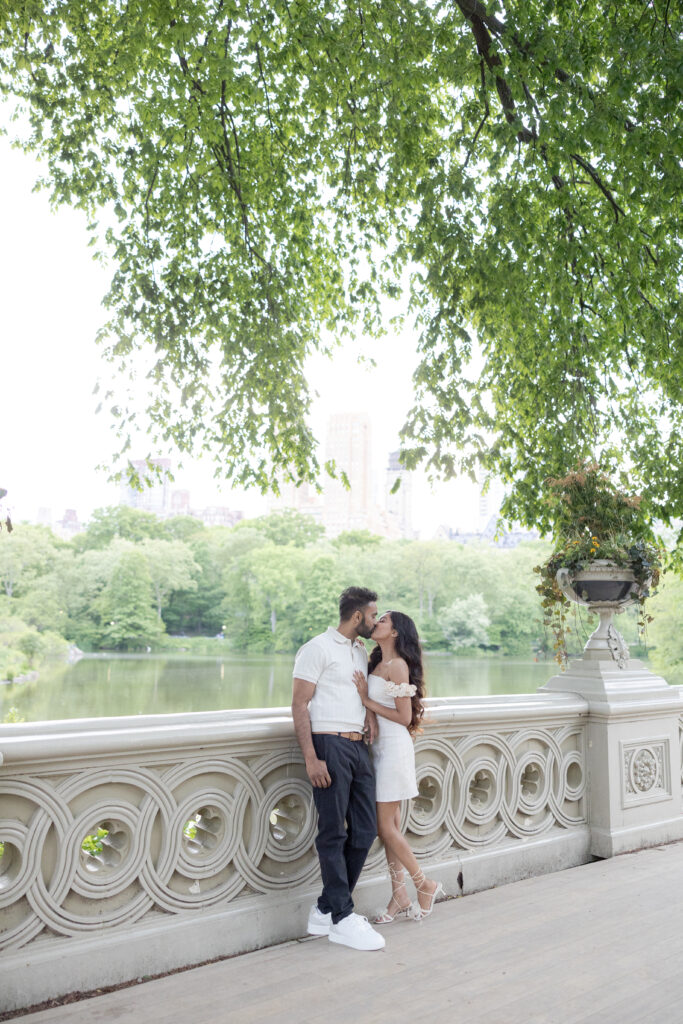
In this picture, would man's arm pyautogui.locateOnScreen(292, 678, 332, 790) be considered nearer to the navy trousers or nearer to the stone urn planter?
the navy trousers

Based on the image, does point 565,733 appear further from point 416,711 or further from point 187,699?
point 187,699

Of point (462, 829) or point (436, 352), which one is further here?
point (436, 352)

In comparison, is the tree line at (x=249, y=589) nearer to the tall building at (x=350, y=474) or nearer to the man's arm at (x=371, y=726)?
the man's arm at (x=371, y=726)

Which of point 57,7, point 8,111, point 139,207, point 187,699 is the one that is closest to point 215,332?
point 139,207

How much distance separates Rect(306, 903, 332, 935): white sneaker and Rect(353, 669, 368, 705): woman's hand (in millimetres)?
942

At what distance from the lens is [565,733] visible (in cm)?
539

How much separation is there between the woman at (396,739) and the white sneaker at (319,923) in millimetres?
319

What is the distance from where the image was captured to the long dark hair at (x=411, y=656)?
4062mm

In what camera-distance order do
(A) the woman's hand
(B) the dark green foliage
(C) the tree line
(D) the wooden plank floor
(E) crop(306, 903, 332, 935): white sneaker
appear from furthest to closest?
(B) the dark green foliage < (C) the tree line < (A) the woman's hand < (E) crop(306, 903, 332, 935): white sneaker < (D) the wooden plank floor

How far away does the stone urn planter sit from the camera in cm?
578

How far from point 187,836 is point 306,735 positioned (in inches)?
31.2

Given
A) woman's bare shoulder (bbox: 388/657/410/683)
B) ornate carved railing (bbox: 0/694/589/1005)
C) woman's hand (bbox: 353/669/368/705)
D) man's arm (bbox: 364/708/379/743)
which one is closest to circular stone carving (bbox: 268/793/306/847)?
ornate carved railing (bbox: 0/694/589/1005)

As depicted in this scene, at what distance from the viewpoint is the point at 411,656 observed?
4.07 metres

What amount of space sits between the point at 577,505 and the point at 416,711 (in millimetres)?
2581
